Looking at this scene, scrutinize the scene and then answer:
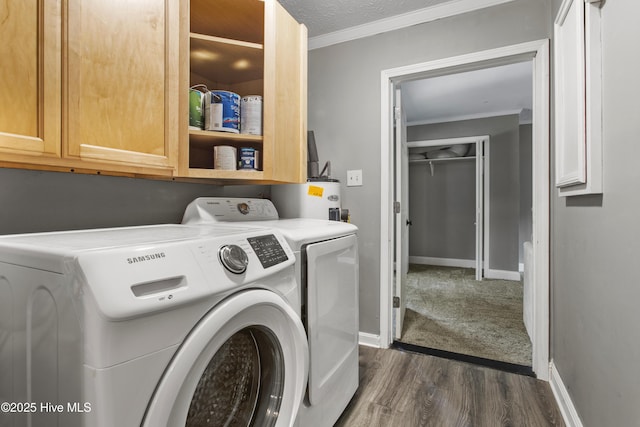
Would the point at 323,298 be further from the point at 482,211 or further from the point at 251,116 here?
the point at 482,211

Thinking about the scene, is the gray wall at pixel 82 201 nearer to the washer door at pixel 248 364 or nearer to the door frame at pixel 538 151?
the washer door at pixel 248 364

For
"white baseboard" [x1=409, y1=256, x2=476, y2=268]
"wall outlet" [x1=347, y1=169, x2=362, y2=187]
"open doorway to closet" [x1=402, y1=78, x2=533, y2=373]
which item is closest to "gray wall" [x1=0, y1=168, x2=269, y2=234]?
"wall outlet" [x1=347, y1=169, x2=362, y2=187]

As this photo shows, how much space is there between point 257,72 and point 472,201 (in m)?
4.34

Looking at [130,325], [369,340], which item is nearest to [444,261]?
[369,340]

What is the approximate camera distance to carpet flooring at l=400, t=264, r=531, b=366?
2.18 meters

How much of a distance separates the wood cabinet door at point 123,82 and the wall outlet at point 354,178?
1.27 meters

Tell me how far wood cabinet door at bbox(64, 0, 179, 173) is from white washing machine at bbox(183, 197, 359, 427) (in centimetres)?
42

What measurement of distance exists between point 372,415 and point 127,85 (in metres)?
1.75

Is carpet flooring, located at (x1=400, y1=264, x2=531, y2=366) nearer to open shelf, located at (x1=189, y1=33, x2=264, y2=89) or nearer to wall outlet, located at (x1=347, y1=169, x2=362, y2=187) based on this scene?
wall outlet, located at (x1=347, y1=169, x2=362, y2=187)

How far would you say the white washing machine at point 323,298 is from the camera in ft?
3.74

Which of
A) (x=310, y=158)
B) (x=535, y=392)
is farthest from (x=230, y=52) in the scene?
(x=535, y=392)

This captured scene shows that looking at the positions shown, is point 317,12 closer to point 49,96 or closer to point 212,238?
point 49,96

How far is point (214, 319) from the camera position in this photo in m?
0.71

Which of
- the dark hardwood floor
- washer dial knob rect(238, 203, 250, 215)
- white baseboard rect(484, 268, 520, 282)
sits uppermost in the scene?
washer dial knob rect(238, 203, 250, 215)
